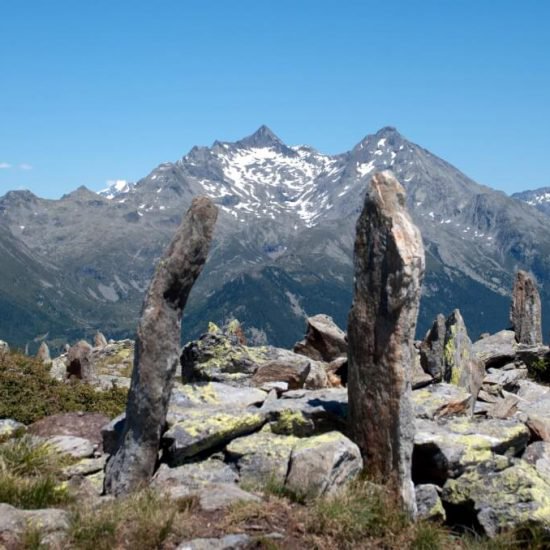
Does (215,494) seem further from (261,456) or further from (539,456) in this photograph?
(539,456)

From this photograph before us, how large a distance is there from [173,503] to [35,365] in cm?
1771

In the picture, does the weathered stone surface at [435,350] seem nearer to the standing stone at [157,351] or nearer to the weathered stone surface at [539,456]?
the weathered stone surface at [539,456]

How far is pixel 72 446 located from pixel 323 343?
14857 millimetres

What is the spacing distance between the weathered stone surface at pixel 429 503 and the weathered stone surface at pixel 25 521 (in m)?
6.58

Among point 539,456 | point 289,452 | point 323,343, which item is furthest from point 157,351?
point 323,343

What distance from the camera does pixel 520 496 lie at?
13.6 metres

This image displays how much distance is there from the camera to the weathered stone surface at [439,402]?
17281 millimetres

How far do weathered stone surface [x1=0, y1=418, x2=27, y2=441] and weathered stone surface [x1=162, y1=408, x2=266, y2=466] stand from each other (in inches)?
204

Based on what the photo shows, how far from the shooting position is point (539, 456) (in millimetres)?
16438

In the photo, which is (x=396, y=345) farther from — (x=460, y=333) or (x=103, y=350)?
(x=103, y=350)

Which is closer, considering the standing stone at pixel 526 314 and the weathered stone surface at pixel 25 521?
the weathered stone surface at pixel 25 521

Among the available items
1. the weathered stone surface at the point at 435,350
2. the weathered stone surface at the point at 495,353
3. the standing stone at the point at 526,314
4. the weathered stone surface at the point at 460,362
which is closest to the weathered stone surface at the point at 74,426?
the weathered stone surface at the point at 460,362

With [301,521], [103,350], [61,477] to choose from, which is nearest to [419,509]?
[301,521]

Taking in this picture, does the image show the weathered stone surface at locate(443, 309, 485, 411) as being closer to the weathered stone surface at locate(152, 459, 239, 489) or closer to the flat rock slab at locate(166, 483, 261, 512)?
the weathered stone surface at locate(152, 459, 239, 489)
